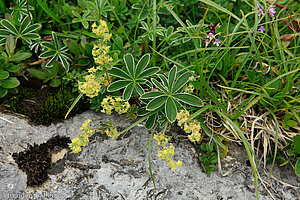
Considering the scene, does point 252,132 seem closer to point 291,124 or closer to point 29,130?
point 291,124

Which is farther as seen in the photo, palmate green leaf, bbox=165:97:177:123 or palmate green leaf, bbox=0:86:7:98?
palmate green leaf, bbox=0:86:7:98

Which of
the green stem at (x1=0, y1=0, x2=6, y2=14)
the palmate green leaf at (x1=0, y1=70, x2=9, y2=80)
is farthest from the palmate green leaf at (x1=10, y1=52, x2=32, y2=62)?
the green stem at (x1=0, y1=0, x2=6, y2=14)

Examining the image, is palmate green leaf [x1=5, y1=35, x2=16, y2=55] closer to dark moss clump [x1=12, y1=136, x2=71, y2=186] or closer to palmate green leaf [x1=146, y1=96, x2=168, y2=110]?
dark moss clump [x1=12, y1=136, x2=71, y2=186]

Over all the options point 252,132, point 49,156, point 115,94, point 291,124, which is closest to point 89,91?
point 115,94

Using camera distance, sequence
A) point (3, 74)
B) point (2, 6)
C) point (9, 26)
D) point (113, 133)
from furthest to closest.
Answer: point (2, 6) < point (9, 26) < point (3, 74) < point (113, 133)

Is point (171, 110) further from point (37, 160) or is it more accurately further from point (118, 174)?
point (37, 160)

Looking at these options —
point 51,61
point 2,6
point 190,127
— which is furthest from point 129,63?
point 2,6
